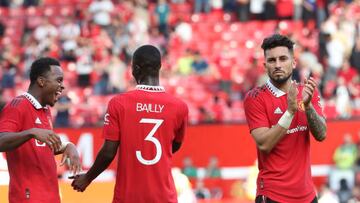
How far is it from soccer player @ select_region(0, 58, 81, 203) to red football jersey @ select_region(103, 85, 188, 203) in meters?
0.49

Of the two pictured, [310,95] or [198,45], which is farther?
[198,45]

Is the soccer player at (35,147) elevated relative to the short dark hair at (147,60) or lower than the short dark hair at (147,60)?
lower

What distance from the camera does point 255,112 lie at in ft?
27.0

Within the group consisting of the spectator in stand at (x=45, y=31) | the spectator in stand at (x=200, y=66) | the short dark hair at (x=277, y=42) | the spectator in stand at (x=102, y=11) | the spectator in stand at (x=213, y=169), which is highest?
the spectator in stand at (x=102, y=11)

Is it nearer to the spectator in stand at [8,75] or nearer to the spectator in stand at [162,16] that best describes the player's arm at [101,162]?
the spectator in stand at [8,75]

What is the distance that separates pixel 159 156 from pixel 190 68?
47.0 ft

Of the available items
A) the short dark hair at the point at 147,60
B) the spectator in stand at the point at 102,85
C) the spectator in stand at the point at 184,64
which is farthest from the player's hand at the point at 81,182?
the spectator in stand at the point at 184,64

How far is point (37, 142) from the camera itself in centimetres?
838

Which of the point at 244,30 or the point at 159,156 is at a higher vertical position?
the point at 244,30

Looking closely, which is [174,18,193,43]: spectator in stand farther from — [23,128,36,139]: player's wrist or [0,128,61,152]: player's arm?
[23,128,36,139]: player's wrist

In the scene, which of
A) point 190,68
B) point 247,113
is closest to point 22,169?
point 247,113

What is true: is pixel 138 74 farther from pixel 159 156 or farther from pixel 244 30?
pixel 244 30

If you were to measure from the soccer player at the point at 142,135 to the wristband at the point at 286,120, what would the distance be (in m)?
0.85

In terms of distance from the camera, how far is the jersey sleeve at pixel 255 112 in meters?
8.20
